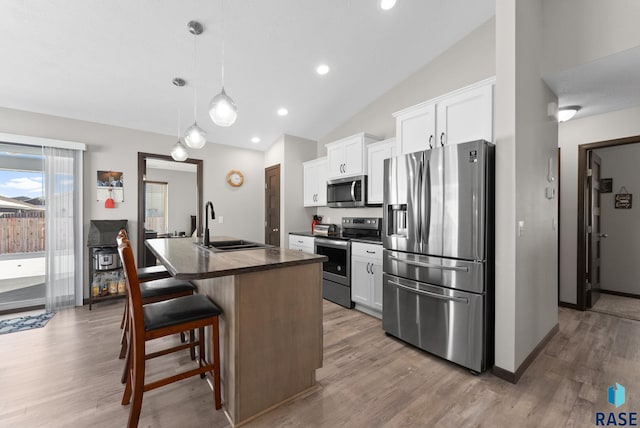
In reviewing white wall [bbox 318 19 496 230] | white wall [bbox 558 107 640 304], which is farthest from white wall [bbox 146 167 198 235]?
white wall [bbox 558 107 640 304]

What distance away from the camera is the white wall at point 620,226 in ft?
13.4

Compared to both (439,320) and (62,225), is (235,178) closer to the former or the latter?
(62,225)

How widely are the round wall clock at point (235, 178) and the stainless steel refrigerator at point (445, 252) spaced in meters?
3.23

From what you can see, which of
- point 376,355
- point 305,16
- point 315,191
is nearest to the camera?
point 376,355


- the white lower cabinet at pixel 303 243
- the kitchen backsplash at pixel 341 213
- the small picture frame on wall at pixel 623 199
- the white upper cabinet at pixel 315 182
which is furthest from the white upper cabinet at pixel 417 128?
the small picture frame on wall at pixel 623 199

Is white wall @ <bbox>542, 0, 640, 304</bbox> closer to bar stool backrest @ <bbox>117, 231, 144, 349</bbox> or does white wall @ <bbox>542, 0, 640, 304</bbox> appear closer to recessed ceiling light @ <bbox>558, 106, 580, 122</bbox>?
recessed ceiling light @ <bbox>558, 106, 580, 122</bbox>

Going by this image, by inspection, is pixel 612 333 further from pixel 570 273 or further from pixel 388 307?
pixel 388 307

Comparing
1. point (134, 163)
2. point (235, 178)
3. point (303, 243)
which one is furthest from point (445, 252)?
point (134, 163)

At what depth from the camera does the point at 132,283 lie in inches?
59.4

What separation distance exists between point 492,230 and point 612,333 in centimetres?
212

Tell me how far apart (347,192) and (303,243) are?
106 cm

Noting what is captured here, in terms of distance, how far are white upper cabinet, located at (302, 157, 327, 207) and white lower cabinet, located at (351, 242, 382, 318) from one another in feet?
4.53

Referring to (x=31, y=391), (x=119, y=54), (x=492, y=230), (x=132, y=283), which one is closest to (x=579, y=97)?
(x=492, y=230)

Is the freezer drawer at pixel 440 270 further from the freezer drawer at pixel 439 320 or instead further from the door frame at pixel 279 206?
the door frame at pixel 279 206
